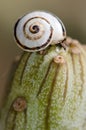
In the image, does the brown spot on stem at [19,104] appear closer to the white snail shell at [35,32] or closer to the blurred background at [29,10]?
the white snail shell at [35,32]

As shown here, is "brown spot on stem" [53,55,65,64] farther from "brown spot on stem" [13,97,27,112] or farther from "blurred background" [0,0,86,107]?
"blurred background" [0,0,86,107]

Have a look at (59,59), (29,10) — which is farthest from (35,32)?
(29,10)

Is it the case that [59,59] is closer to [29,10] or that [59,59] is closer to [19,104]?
[19,104]

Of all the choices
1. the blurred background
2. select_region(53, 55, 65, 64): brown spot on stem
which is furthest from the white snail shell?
the blurred background

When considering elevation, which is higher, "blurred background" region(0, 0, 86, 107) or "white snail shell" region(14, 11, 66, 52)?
"blurred background" region(0, 0, 86, 107)

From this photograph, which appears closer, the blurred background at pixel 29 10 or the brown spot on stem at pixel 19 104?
the brown spot on stem at pixel 19 104

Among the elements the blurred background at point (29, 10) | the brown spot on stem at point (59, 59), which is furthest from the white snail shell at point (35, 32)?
the blurred background at point (29, 10)
